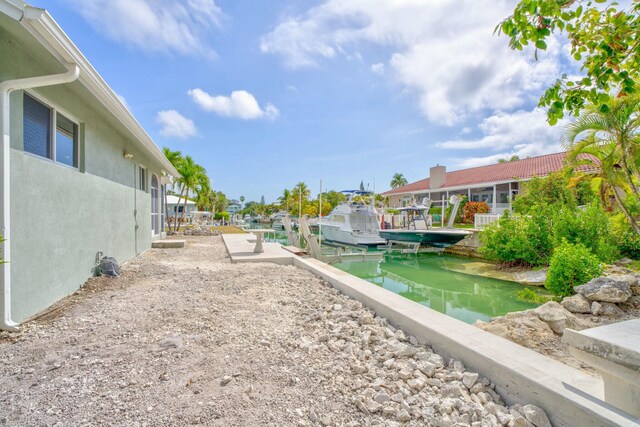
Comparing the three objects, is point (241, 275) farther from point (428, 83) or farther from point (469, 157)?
point (469, 157)

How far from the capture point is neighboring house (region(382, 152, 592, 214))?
64.9 ft

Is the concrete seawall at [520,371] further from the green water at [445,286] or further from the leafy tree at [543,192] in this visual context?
the leafy tree at [543,192]

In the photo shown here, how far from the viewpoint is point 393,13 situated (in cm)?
670

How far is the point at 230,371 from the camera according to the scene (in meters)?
2.39

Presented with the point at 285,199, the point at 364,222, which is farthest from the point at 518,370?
the point at 285,199

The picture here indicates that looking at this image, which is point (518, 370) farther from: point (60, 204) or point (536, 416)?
point (60, 204)

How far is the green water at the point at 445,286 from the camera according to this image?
7148 mm

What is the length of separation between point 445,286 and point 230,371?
868 cm

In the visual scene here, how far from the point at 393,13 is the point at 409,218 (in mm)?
12716

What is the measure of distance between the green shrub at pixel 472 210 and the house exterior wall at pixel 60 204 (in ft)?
65.0

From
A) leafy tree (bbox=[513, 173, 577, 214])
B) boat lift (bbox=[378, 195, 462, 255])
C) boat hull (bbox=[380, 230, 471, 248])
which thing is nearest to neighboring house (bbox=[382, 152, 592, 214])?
leafy tree (bbox=[513, 173, 577, 214])

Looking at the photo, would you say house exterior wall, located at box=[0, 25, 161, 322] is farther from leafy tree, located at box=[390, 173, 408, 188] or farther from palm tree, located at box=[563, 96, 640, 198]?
leafy tree, located at box=[390, 173, 408, 188]

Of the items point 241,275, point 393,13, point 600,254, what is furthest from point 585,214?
point 241,275

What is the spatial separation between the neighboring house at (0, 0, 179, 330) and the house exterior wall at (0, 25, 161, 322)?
0.01 metres
